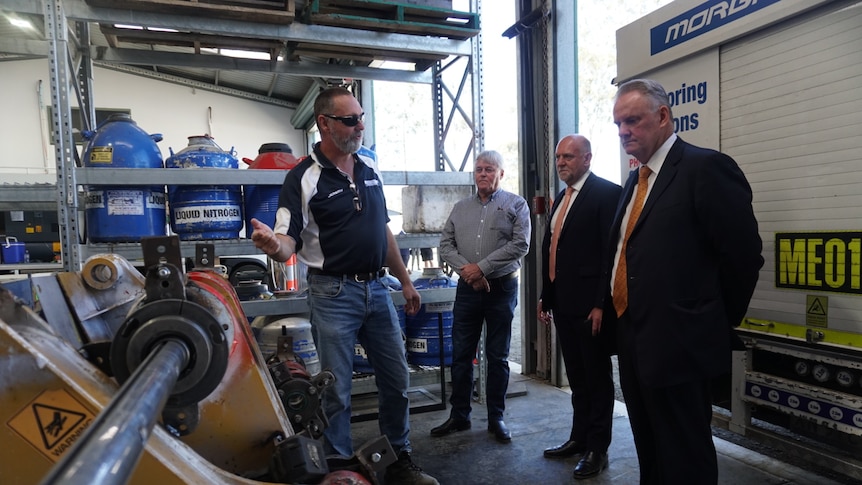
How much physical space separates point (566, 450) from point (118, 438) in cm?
294

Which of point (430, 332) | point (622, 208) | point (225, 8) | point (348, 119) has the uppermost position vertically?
point (225, 8)

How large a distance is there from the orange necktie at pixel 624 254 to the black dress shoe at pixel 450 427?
166cm

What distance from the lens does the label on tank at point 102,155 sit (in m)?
2.94

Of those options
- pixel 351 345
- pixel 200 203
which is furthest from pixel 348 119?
pixel 200 203

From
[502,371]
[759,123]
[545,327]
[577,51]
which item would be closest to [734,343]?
[759,123]

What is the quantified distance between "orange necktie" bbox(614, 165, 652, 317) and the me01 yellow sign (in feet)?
2.68

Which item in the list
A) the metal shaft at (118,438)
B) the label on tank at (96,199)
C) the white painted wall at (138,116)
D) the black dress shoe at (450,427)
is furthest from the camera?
the white painted wall at (138,116)

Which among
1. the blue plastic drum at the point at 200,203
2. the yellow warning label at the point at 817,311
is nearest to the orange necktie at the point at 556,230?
the yellow warning label at the point at 817,311

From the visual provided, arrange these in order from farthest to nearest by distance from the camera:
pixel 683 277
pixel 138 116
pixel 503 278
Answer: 1. pixel 138 116
2. pixel 503 278
3. pixel 683 277

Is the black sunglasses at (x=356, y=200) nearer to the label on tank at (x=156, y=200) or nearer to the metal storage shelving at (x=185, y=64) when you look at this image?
the metal storage shelving at (x=185, y=64)

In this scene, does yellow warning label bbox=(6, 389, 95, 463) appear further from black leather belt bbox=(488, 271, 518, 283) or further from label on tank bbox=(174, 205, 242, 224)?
black leather belt bbox=(488, 271, 518, 283)

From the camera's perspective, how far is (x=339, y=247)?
93.0 inches

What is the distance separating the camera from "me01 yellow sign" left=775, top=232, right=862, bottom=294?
82.0 inches

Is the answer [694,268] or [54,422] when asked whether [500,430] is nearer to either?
[694,268]
